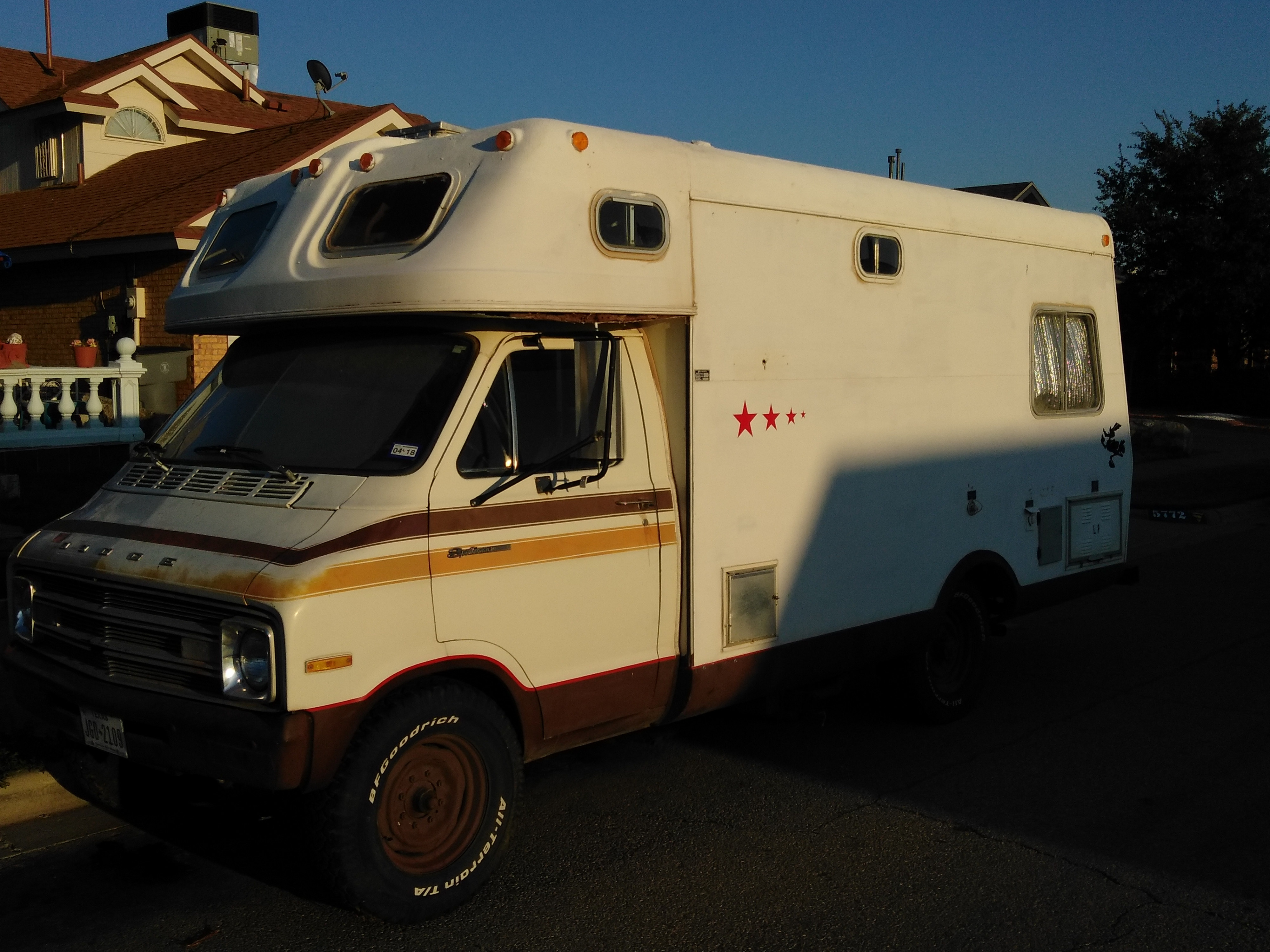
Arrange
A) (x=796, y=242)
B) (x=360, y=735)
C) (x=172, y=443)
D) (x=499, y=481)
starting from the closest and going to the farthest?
1. (x=360, y=735)
2. (x=499, y=481)
3. (x=172, y=443)
4. (x=796, y=242)

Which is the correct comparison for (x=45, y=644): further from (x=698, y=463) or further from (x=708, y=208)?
(x=708, y=208)

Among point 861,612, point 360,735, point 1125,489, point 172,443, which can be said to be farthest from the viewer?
point 1125,489

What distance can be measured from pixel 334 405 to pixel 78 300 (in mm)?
14881

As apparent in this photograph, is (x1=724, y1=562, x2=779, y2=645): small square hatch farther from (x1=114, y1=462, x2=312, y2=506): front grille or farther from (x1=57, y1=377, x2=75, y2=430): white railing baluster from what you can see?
(x1=57, y1=377, x2=75, y2=430): white railing baluster

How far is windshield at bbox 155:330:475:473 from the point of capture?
15.7 ft

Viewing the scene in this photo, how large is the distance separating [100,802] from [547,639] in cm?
226

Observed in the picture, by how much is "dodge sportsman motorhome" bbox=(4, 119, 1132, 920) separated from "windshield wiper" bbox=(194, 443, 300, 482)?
2 cm

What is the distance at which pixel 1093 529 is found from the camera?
26.2ft

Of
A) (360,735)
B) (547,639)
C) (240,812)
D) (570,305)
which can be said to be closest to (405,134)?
(570,305)

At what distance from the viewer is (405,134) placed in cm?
557

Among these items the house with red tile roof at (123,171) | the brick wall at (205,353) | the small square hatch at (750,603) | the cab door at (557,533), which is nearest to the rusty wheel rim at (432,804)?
the cab door at (557,533)

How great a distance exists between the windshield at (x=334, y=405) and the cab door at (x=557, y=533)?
0.17 meters

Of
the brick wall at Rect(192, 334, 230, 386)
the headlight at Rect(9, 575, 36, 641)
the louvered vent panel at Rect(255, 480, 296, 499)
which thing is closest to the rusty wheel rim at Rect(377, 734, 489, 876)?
the louvered vent panel at Rect(255, 480, 296, 499)

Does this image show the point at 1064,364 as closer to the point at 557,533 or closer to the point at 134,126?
the point at 557,533
